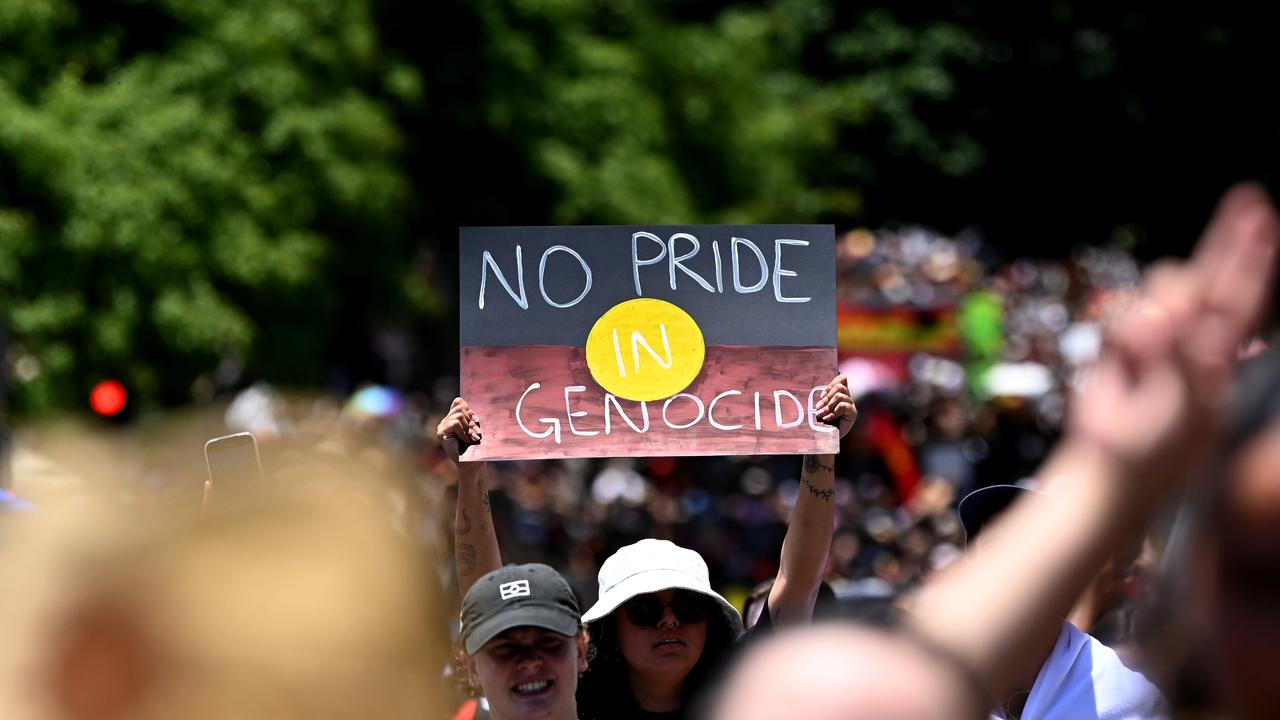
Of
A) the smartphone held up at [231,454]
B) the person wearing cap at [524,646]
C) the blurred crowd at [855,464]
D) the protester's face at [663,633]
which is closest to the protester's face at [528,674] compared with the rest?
the person wearing cap at [524,646]

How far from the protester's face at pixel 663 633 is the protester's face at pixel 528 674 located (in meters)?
0.30

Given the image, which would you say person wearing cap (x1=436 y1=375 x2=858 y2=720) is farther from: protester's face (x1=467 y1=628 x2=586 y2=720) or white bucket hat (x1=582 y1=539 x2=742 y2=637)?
protester's face (x1=467 y1=628 x2=586 y2=720)

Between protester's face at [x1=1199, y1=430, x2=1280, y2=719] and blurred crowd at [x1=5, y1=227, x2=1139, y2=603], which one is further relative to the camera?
blurred crowd at [x1=5, y1=227, x2=1139, y2=603]

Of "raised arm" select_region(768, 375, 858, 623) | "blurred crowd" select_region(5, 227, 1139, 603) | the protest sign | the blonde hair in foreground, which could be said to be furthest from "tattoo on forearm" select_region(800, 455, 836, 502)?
the blonde hair in foreground

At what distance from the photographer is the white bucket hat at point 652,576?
3.68 m

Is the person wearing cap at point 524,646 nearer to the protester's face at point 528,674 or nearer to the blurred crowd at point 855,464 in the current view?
the protester's face at point 528,674

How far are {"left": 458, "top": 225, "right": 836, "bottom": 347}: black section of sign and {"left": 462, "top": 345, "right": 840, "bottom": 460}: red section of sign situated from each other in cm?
5

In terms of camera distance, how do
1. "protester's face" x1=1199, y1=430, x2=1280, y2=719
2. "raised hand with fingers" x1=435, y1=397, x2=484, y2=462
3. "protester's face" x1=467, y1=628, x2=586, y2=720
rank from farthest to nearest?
"raised hand with fingers" x1=435, y1=397, x2=484, y2=462
"protester's face" x1=467, y1=628, x2=586, y2=720
"protester's face" x1=1199, y1=430, x2=1280, y2=719

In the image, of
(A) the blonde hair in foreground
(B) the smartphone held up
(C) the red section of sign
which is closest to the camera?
(A) the blonde hair in foreground

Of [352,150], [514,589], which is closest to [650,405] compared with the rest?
[514,589]

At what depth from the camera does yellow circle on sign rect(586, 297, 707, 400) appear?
4.06 metres

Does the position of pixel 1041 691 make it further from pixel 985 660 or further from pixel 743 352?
pixel 985 660

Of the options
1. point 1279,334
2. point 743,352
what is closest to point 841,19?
point 743,352

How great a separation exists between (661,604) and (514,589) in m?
0.40
